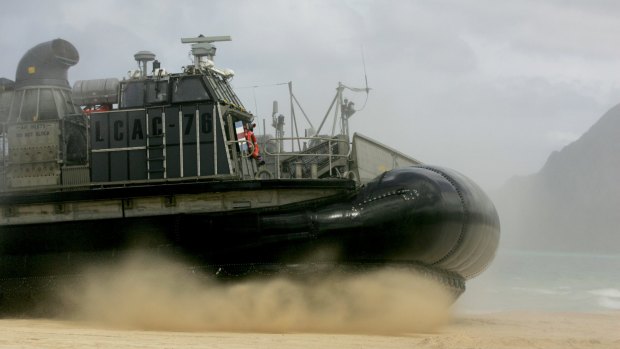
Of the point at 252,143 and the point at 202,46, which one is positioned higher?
the point at 202,46

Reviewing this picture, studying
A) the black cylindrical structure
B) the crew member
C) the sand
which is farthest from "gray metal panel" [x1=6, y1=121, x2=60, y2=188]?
the crew member

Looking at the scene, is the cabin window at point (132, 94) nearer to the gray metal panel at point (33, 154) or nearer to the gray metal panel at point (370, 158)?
the gray metal panel at point (33, 154)

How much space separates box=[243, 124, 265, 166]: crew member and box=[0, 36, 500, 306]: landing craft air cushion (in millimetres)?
110

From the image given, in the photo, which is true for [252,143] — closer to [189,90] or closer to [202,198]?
[189,90]

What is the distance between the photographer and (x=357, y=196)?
10.4 metres

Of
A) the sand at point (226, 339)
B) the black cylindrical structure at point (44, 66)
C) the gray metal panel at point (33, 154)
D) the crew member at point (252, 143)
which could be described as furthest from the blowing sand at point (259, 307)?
the black cylindrical structure at point (44, 66)

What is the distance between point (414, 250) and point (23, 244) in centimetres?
477

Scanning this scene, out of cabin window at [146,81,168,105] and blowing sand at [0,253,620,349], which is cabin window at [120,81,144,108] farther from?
blowing sand at [0,253,620,349]

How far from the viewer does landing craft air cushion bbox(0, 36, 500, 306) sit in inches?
402

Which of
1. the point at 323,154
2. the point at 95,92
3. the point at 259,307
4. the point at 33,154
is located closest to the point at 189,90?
the point at 323,154

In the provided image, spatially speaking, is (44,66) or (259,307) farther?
(44,66)

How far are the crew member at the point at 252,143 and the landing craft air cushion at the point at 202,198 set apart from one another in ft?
0.36

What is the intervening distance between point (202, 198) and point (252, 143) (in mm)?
1284

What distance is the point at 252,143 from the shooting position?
11.5m
